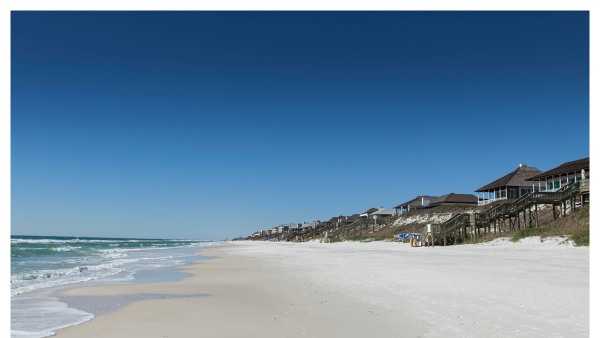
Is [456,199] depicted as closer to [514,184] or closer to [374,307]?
[514,184]

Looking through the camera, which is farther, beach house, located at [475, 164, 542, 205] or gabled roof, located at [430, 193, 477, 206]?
gabled roof, located at [430, 193, 477, 206]

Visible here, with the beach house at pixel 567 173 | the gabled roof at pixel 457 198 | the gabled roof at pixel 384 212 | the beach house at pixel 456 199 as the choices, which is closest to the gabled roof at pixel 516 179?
the beach house at pixel 567 173

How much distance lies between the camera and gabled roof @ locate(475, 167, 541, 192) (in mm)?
41562

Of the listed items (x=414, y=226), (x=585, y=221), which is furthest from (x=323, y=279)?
(x=414, y=226)

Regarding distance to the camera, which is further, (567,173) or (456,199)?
(456,199)

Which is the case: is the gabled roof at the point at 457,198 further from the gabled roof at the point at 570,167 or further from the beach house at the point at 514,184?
the gabled roof at the point at 570,167

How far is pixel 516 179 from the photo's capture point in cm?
4197

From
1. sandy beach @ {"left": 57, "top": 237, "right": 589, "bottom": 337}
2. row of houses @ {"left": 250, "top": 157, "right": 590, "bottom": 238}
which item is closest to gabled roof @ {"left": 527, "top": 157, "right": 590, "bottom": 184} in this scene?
row of houses @ {"left": 250, "top": 157, "right": 590, "bottom": 238}

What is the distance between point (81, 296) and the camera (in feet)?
31.0

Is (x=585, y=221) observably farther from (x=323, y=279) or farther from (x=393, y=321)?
(x=393, y=321)

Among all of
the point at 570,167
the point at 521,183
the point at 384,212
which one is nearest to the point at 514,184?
the point at 521,183

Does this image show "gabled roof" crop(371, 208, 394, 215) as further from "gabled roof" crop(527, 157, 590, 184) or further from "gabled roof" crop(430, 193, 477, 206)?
"gabled roof" crop(527, 157, 590, 184)

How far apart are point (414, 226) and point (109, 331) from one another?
43.8 meters

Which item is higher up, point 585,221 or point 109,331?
point 585,221
